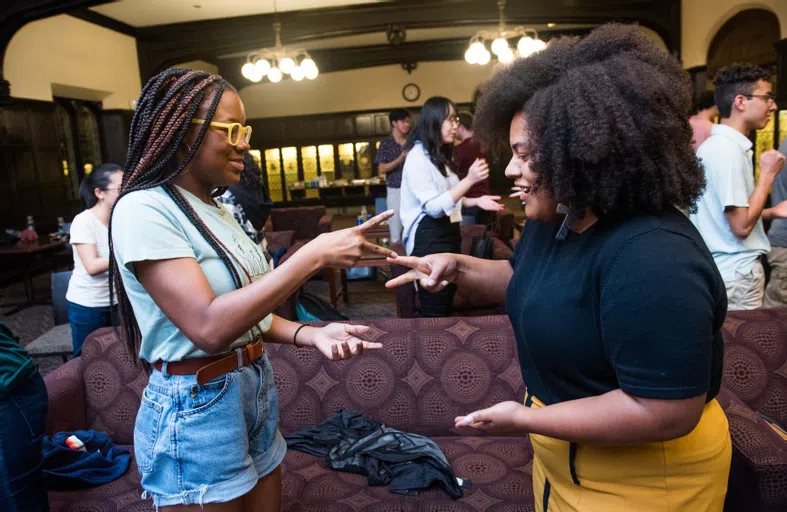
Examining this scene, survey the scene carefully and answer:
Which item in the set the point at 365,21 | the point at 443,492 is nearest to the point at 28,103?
the point at 365,21

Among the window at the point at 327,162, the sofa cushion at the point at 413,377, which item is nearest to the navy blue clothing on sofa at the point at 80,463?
the sofa cushion at the point at 413,377

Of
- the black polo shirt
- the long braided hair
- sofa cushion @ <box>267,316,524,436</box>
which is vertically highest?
the long braided hair

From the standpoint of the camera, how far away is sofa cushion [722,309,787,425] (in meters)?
2.28

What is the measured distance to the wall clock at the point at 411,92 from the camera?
47.8 feet

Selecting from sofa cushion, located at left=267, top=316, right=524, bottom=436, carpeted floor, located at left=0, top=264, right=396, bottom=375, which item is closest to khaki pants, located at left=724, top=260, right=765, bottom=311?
sofa cushion, located at left=267, top=316, right=524, bottom=436

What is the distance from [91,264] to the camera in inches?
127

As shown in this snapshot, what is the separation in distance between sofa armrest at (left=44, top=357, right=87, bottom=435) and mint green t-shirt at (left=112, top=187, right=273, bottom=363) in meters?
1.37

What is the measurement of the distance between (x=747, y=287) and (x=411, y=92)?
12.8 m

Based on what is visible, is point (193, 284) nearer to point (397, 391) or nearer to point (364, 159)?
point (397, 391)

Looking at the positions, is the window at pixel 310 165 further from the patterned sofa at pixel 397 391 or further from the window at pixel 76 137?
the patterned sofa at pixel 397 391

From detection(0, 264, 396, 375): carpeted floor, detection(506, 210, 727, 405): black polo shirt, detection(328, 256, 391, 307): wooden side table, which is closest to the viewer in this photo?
detection(506, 210, 727, 405): black polo shirt

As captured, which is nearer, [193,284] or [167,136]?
[193,284]

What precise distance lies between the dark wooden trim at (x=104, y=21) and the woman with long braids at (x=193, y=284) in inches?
331

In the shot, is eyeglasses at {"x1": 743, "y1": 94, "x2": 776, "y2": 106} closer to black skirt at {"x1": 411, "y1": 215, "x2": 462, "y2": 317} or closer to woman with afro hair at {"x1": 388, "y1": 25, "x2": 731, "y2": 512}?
black skirt at {"x1": 411, "y1": 215, "x2": 462, "y2": 317}
